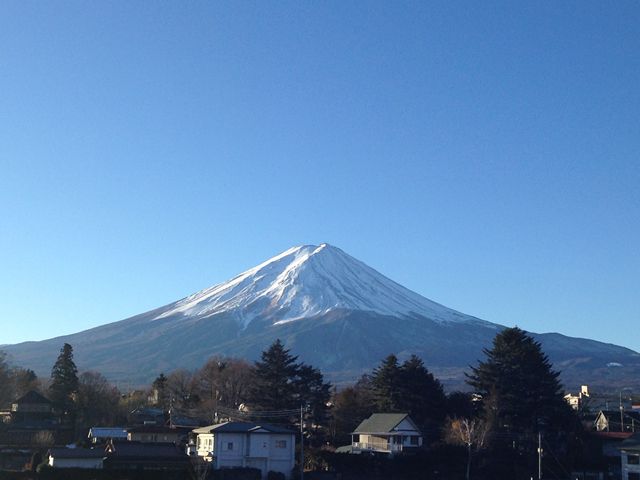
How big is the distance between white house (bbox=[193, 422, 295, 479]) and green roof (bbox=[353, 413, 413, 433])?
6546mm

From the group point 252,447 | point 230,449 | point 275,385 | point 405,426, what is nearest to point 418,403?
point 405,426

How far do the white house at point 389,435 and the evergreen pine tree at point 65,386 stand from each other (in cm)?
2301

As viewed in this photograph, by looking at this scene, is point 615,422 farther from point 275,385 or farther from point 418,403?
point 275,385

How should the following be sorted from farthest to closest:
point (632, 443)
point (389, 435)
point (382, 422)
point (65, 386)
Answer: point (65, 386) < point (382, 422) < point (389, 435) < point (632, 443)

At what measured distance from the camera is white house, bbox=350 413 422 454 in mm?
53188

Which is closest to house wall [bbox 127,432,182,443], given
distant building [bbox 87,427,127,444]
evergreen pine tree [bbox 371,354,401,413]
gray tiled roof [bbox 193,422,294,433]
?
distant building [bbox 87,427,127,444]

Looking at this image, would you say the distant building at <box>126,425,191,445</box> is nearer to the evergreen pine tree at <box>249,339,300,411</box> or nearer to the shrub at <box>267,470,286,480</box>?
the evergreen pine tree at <box>249,339,300,411</box>

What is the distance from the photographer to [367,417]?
206 ft

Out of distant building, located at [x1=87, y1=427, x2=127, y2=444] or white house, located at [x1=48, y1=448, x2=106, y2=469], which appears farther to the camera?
distant building, located at [x1=87, y1=427, x2=127, y2=444]

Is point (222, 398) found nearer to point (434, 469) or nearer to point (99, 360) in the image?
point (434, 469)

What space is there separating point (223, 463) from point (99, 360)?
145m

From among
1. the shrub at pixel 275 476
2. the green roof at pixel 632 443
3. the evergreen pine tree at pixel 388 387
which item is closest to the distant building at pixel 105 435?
the shrub at pixel 275 476

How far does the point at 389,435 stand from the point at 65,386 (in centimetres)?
2666

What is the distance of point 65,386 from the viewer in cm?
6719
